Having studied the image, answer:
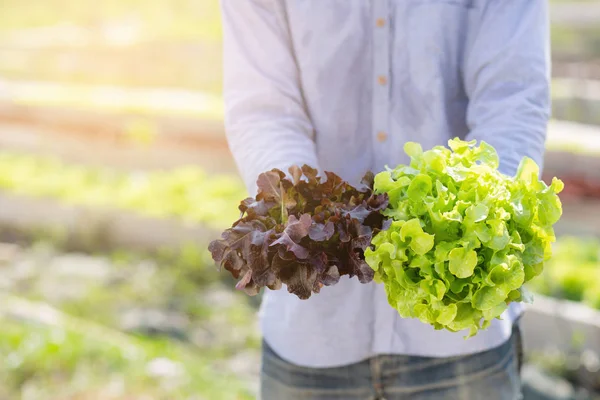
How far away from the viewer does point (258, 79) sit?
70.3 inches

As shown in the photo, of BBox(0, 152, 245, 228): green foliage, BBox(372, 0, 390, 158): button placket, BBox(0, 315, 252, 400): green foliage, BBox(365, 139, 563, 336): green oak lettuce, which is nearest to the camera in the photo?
BBox(365, 139, 563, 336): green oak lettuce

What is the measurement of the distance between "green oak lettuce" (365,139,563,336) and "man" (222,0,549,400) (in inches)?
14.9

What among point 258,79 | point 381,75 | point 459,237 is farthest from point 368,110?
point 459,237

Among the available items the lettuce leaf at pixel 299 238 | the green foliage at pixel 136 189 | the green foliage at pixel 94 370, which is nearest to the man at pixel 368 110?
the lettuce leaf at pixel 299 238

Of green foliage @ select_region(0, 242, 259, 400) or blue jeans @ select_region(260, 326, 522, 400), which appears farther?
green foliage @ select_region(0, 242, 259, 400)

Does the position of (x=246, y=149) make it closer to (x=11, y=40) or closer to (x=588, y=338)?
(x=588, y=338)

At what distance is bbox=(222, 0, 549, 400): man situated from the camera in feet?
5.72

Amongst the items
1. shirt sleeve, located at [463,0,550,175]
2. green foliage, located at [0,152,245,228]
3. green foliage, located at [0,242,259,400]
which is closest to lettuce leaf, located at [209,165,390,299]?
shirt sleeve, located at [463,0,550,175]

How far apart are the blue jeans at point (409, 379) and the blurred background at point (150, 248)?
177 centimetres

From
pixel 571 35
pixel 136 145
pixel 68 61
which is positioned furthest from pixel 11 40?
pixel 571 35

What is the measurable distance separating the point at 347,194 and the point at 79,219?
16.4 ft

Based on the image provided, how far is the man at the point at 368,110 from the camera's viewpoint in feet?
5.72

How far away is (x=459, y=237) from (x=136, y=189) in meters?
5.21

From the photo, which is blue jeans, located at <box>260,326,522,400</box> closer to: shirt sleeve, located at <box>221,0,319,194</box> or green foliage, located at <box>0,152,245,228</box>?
shirt sleeve, located at <box>221,0,319,194</box>
